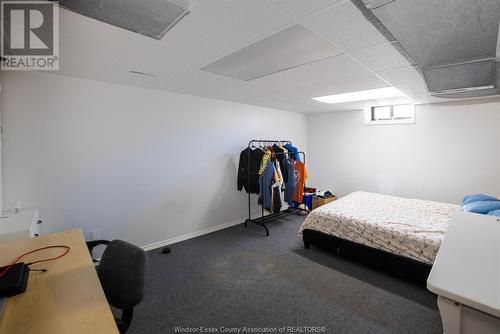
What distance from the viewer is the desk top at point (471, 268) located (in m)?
0.96

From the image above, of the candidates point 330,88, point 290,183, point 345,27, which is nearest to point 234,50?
point 345,27

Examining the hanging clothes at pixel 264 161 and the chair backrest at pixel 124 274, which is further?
the hanging clothes at pixel 264 161

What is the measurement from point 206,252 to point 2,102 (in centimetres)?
270

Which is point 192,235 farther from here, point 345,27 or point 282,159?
point 345,27

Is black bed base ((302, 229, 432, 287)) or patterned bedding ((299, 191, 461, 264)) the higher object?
patterned bedding ((299, 191, 461, 264))

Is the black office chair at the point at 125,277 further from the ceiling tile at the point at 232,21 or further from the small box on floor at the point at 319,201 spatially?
the small box on floor at the point at 319,201

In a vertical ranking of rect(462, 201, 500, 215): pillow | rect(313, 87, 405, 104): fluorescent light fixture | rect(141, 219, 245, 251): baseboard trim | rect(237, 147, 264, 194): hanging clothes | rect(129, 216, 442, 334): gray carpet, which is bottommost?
rect(129, 216, 442, 334): gray carpet

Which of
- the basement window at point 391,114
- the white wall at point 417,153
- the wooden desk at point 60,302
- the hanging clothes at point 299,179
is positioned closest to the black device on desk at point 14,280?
the wooden desk at point 60,302

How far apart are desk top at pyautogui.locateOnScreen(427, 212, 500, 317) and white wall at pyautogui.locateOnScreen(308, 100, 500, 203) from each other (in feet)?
8.61

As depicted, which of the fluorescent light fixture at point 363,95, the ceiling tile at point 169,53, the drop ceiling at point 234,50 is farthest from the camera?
the fluorescent light fixture at point 363,95

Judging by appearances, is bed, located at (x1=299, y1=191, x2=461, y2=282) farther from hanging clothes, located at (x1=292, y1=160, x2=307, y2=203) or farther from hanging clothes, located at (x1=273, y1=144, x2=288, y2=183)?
hanging clothes, located at (x1=273, y1=144, x2=288, y2=183)

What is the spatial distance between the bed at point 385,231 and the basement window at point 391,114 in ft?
5.22

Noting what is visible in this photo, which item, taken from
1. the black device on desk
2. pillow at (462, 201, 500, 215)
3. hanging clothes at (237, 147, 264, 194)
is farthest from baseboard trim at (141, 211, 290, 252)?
pillow at (462, 201, 500, 215)

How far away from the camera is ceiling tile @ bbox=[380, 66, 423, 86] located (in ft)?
7.57
